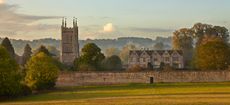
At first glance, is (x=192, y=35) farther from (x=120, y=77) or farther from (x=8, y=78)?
(x=8, y=78)

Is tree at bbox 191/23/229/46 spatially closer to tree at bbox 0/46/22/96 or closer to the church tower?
the church tower

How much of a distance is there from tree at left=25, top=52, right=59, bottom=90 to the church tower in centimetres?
5564

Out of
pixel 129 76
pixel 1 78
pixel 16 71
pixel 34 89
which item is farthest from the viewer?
pixel 129 76

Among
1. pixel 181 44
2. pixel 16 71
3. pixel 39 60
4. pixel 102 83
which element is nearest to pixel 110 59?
pixel 181 44

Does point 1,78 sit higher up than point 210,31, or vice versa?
point 210,31

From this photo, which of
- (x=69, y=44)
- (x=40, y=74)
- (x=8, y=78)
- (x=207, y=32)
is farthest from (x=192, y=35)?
(x=8, y=78)

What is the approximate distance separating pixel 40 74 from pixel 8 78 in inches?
691

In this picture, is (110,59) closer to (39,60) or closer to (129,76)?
(129,76)

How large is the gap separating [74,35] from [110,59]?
13.9m

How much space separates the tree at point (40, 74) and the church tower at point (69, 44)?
2191 inches

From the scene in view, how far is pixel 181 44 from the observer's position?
446 feet

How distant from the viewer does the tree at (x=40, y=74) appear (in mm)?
66312

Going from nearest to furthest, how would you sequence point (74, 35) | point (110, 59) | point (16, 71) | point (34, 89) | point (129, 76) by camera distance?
point (16, 71), point (34, 89), point (129, 76), point (110, 59), point (74, 35)

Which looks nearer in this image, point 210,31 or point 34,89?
point 34,89
